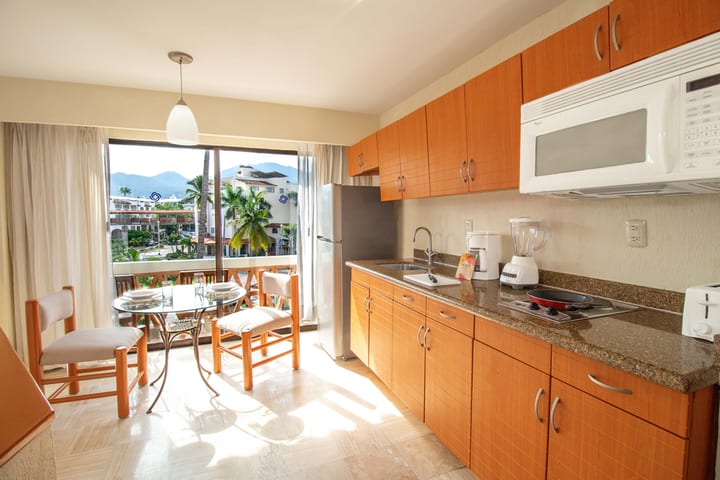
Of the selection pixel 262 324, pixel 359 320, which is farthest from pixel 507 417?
pixel 262 324

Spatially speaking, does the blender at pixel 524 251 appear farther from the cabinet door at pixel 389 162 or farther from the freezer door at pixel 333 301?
the freezer door at pixel 333 301

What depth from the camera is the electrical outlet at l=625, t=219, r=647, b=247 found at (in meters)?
1.51

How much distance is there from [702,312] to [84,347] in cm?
315

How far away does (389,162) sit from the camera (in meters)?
2.96

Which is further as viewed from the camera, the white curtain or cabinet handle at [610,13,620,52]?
the white curtain

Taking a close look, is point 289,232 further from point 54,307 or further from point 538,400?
point 538,400

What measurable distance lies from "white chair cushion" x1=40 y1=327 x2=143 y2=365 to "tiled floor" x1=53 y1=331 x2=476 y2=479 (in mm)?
429

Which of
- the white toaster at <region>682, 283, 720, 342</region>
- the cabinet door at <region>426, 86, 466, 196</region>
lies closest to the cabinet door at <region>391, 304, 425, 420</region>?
the cabinet door at <region>426, 86, 466, 196</region>

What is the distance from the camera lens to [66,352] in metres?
2.24

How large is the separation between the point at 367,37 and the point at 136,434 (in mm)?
2878

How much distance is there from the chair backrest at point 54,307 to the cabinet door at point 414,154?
2611 mm

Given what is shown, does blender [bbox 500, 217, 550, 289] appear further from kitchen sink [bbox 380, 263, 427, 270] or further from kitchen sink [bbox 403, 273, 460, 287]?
kitchen sink [bbox 380, 263, 427, 270]

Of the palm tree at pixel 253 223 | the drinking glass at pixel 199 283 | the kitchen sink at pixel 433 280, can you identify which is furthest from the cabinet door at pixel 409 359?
the palm tree at pixel 253 223

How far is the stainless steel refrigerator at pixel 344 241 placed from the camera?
3197 millimetres
